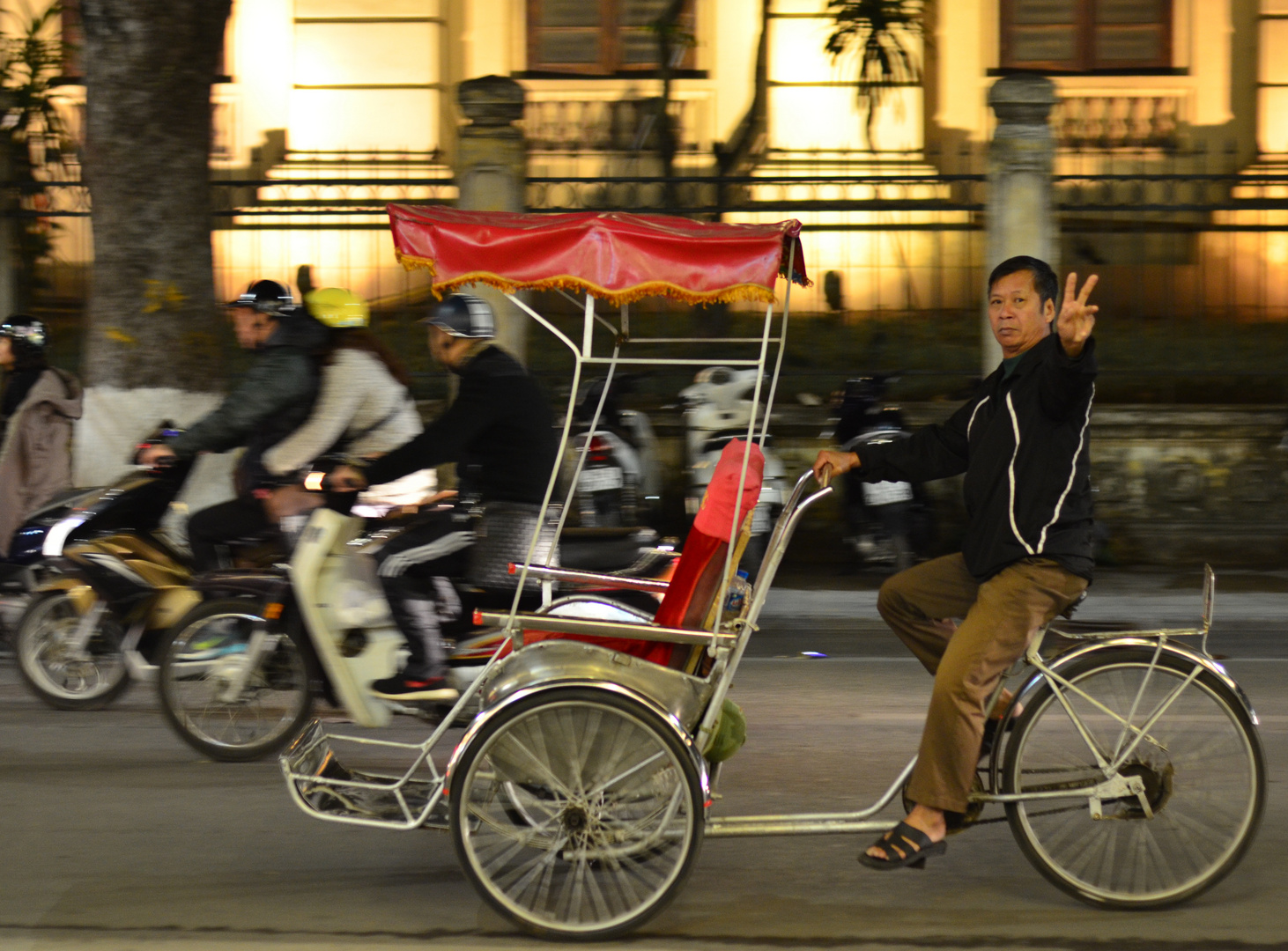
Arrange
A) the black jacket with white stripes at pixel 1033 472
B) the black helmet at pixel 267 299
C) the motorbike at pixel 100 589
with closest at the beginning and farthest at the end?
the black jacket with white stripes at pixel 1033 472, the black helmet at pixel 267 299, the motorbike at pixel 100 589

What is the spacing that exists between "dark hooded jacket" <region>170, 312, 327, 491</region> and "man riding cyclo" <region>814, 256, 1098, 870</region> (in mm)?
2992

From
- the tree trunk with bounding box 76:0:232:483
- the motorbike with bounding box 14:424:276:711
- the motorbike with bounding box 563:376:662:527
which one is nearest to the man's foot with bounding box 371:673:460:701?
the motorbike with bounding box 14:424:276:711

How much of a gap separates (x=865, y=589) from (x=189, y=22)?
18.3 ft

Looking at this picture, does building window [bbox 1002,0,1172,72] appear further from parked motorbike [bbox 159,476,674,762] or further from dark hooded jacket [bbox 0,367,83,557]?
parked motorbike [bbox 159,476,674,762]

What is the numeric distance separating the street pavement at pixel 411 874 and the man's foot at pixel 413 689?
0.50m

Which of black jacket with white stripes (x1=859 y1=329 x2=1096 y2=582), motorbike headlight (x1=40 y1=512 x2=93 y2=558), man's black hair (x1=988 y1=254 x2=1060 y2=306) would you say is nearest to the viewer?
black jacket with white stripes (x1=859 y1=329 x2=1096 y2=582)

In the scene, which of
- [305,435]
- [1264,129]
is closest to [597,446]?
[305,435]

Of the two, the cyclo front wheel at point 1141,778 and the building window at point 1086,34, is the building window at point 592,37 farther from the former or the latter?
the cyclo front wheel at point 1141,778

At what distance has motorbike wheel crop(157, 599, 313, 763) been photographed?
582 cm

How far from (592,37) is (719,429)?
793 cm

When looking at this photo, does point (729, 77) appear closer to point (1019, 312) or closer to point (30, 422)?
point (30, 422)

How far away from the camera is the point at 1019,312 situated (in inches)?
163

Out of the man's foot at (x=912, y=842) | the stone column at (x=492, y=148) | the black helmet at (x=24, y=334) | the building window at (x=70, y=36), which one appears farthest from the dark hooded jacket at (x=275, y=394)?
the building window at (x=70, y=36)

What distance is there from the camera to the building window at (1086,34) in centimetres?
1641
